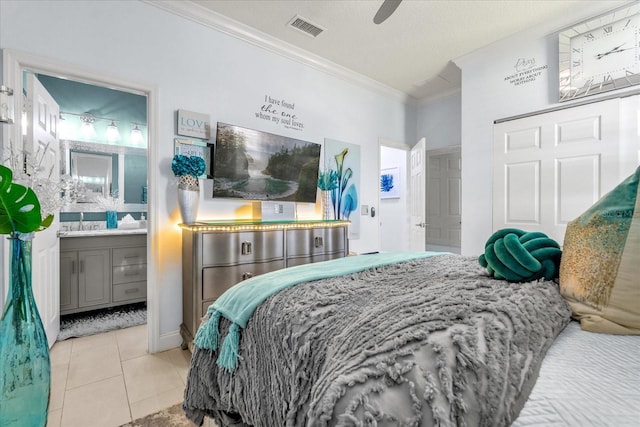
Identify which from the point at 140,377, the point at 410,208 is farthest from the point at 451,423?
the point at 410,208

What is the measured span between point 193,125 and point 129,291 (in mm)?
2178

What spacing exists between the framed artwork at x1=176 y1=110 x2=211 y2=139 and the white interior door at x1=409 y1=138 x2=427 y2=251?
2.78 m

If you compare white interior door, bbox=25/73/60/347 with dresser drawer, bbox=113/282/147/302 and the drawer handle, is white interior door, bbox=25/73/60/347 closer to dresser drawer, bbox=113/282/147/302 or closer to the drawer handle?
dresser drawer, bbox=113/282/147/302

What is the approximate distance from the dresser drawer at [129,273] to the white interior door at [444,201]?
172 inches

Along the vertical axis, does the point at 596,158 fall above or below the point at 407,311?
above

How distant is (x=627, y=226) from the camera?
751mm

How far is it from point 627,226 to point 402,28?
115 inches

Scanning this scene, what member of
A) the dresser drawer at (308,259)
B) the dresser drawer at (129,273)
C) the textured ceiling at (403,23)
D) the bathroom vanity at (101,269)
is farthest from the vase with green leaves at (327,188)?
the dresser drawer at (129,273)

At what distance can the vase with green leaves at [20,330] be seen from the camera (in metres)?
0.99

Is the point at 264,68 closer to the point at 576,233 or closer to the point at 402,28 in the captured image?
the point at 402,28

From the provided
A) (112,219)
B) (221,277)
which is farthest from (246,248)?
(112,219)

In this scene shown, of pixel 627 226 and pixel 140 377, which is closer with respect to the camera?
pixel 627 226

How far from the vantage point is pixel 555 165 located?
2.90 meters

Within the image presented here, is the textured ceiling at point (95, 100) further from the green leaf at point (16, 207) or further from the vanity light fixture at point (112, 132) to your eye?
the green leaf at point (16, 207)
